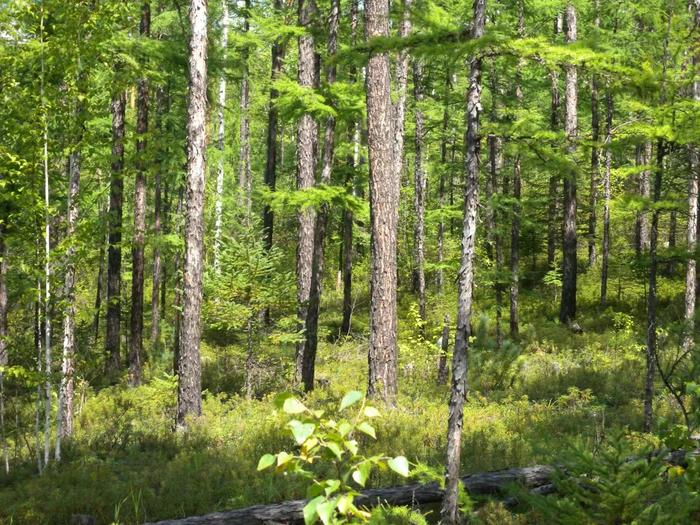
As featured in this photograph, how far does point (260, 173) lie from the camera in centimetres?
4334

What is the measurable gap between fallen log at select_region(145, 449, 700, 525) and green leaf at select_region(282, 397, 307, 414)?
175 inches

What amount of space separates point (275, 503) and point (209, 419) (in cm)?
546

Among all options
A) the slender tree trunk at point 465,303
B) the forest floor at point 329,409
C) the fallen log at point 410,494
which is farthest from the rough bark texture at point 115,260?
the slender tree trunk at point 465,303

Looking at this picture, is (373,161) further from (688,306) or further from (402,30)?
(688,306)

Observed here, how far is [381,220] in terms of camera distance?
11.2 m

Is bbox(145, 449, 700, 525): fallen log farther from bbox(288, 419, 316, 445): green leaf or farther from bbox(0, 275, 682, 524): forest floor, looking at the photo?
bbox(288, 419, 316, 445): green leaf

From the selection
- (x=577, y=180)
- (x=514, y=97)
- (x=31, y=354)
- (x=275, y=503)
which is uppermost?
(x=514, y=97)

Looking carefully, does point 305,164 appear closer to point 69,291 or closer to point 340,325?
point 69,291

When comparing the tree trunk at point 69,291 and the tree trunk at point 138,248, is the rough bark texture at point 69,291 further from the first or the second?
the tree trunk at point 138,248

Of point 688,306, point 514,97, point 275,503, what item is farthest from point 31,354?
point 514,97

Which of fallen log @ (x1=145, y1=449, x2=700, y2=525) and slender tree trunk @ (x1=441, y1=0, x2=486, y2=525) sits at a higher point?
slender tree trunk @ (x1=441, y1=0, x2=486, y2=525)

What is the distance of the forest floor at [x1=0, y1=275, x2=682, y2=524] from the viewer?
7227 mm

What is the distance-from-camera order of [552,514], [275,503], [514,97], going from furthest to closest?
[514,97] → [275,503] → [552,514]

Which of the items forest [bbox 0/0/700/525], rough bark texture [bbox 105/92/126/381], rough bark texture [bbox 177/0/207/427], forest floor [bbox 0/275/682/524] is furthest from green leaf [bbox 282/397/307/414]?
rough bark texture [bbox 105/92/126/381]
